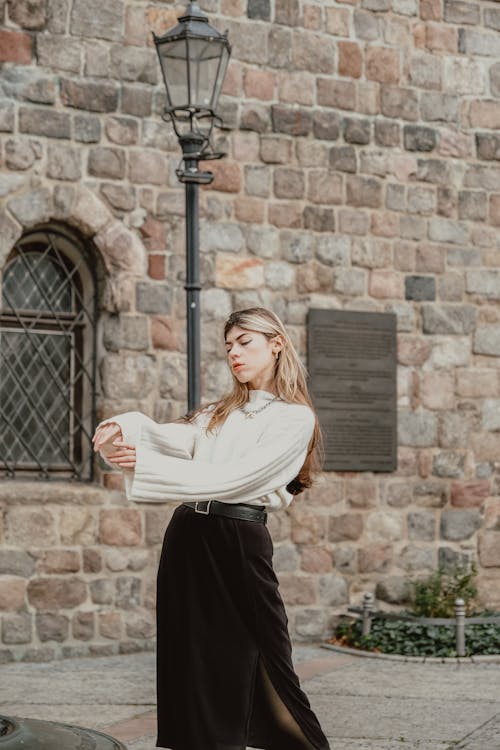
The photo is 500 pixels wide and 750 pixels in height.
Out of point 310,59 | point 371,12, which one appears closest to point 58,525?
point 310,59

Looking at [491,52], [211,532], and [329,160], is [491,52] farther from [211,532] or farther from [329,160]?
[211,532]

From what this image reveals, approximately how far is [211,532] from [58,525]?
13.0ft

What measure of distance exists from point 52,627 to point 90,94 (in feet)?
10.6

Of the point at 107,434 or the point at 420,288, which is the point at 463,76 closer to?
the point at 420,288

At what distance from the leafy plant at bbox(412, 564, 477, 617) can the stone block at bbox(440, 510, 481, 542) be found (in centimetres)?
23

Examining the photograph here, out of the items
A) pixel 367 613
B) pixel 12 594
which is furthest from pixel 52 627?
pixel 367 613

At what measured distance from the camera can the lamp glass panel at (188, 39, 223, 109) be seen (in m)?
6.40

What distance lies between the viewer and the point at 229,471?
403cm

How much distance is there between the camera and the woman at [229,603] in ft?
13.6

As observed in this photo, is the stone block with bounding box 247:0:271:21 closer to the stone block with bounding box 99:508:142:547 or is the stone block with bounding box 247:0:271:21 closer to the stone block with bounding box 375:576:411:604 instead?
the stone block with bounding box 99:508:142:547

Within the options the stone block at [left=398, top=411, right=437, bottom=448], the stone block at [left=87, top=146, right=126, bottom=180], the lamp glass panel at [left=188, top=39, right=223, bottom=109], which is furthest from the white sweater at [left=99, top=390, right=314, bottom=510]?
the stone block at [left=398, top=411, right=437, bottom=448]

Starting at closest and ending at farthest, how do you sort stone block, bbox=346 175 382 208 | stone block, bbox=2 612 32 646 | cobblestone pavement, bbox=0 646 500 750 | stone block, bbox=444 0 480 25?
cobblestone pavement, bbox=0 646 500 750 < stone block, bbox=2 612 32 646 < stone block, bbox=346 175 382 208 < stone block, bbox=444 0 480 25

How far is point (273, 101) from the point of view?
875 centimetres

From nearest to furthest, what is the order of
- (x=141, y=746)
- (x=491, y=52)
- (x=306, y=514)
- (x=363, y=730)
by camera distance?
1. (x=141, y=746)
2. (x=363, y=730)
3. (x=306, y=514)
4. (x=491, y=52)
